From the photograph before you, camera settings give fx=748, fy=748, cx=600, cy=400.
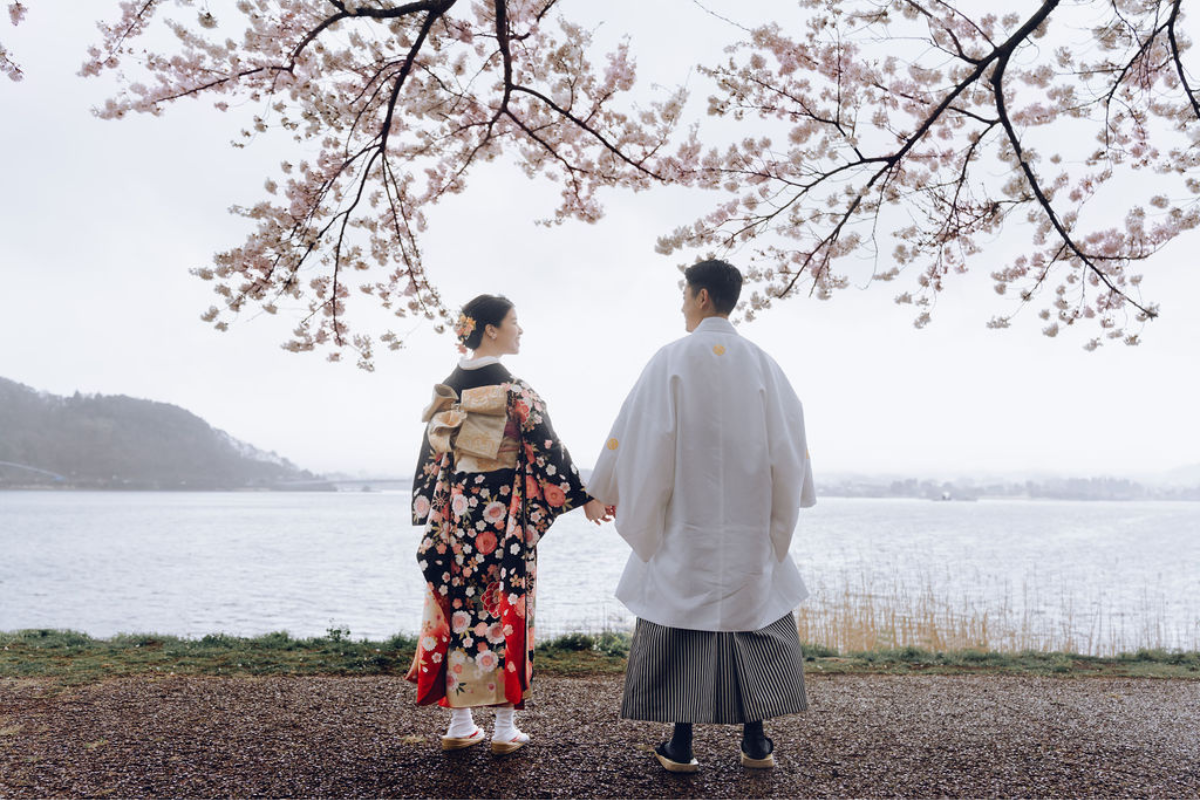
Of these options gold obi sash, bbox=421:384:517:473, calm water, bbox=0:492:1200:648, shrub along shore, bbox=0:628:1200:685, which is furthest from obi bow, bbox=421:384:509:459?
calm water, bbox=0:492:1200:648

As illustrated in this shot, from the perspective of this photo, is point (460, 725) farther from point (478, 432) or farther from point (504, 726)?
point (478, 432)

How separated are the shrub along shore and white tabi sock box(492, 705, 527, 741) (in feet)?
4.79

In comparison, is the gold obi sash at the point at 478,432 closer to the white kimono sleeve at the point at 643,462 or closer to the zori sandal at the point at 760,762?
the white kimono sleeve at the point at 643,462

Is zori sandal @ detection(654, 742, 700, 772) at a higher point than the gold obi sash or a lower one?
lower

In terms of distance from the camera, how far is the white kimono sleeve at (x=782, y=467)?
2.58 metres

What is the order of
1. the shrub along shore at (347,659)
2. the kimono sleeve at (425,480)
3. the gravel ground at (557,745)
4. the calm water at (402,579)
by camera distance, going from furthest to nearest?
the calm water at (402,579), the shrub along shore at (347,659), the kimono sleeve at (425,480), the gravel ground at (557,745)

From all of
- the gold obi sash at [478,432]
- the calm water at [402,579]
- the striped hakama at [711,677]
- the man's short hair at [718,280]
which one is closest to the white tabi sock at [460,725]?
the striped hakama at [711,677]

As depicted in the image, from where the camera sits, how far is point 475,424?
2.86 meters

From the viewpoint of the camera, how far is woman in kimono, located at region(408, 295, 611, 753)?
2.74 m

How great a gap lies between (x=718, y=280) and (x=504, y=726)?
1.82m

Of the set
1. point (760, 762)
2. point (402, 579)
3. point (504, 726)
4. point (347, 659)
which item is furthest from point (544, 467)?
point (402, 579)

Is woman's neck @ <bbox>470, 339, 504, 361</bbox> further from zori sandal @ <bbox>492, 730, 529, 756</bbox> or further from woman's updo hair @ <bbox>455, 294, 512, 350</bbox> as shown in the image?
zori sandal @ <bbox>492, 730, 529, 756</bbox>

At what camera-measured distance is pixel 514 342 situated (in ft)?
9.90

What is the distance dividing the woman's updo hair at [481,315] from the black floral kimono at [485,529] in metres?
0.14
